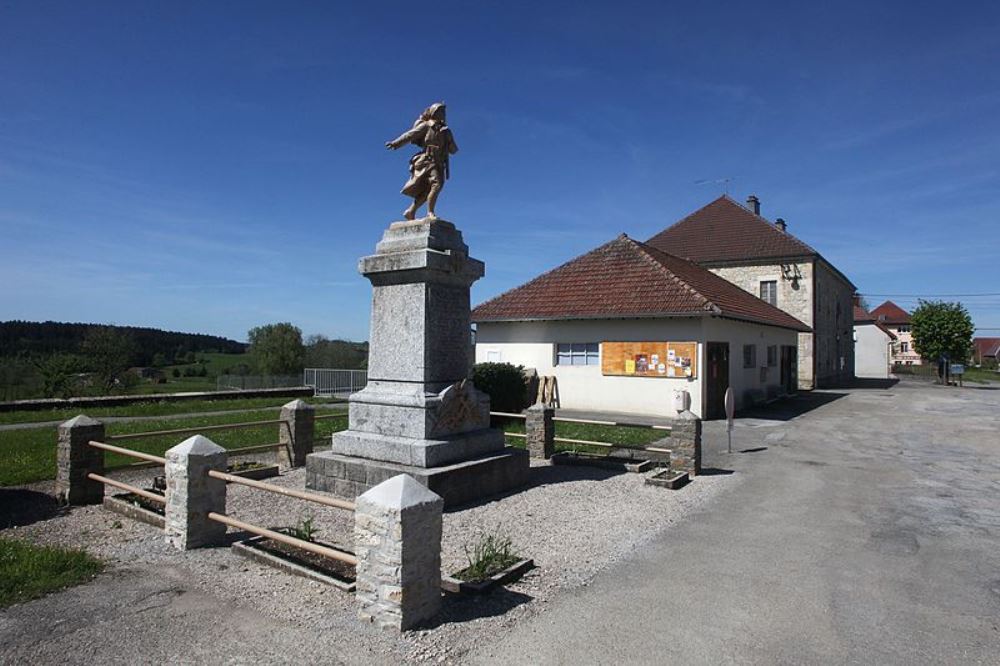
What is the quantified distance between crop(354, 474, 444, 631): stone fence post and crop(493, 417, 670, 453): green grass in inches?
283

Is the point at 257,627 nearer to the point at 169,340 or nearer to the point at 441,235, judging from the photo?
the point at 441,235

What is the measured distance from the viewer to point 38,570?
4.64 m

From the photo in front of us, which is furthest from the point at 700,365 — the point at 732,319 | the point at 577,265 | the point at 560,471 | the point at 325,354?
the point at 325,354

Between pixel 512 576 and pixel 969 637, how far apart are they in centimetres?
305

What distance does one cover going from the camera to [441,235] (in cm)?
742

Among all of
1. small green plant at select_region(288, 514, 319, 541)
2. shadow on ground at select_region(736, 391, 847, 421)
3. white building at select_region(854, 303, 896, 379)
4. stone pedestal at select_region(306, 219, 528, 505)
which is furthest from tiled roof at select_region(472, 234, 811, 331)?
white building at select_region(854, 303, 896, 379)

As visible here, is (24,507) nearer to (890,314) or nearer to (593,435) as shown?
(593,435)

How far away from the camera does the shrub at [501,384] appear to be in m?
15.0

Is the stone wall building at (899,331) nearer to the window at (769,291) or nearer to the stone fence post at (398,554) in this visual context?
the window at (769,291)

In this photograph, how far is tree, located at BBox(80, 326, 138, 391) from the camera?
84.4 ft

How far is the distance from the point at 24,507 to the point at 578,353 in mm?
13663

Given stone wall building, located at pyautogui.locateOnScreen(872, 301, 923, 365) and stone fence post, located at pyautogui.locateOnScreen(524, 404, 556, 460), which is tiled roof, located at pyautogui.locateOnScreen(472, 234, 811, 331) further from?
stone wall building, located at pyautogui.locateOnScreen(872, 301, 923, 365)

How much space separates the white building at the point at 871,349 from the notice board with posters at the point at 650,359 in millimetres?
35634

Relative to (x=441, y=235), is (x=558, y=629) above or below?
below
